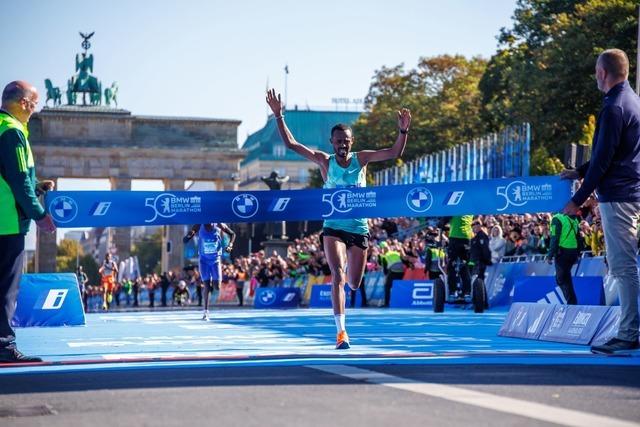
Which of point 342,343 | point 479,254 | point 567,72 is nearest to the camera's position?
point 342,343

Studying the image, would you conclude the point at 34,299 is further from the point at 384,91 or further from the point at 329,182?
the point at 384,91

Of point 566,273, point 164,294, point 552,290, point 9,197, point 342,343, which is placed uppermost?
point 9,197

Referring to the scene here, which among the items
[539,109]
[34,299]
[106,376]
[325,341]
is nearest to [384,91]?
[539,109]

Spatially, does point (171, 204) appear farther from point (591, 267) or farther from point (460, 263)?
point (591, 267)

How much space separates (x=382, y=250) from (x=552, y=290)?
13.0 metres

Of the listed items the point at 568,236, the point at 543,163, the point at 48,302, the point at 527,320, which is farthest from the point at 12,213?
the point at 543,163

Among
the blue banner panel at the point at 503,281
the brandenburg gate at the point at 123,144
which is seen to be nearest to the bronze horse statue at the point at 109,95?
the brandenburg gate at the point at 123,144

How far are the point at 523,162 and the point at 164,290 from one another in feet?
90.3

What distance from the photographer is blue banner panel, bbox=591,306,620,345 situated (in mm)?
12719

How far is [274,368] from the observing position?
9891 mm

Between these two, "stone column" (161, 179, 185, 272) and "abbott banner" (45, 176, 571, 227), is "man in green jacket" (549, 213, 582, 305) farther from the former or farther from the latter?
"stone column" (161, 179, 185, 272)

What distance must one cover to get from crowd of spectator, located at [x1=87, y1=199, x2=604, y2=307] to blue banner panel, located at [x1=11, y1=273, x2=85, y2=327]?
6.17 metres

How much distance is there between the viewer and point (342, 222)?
1326 cm

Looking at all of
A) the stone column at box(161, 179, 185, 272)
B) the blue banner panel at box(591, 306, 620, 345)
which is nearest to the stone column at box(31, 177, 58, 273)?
the stone column at box(161, 179, 185, 272)
